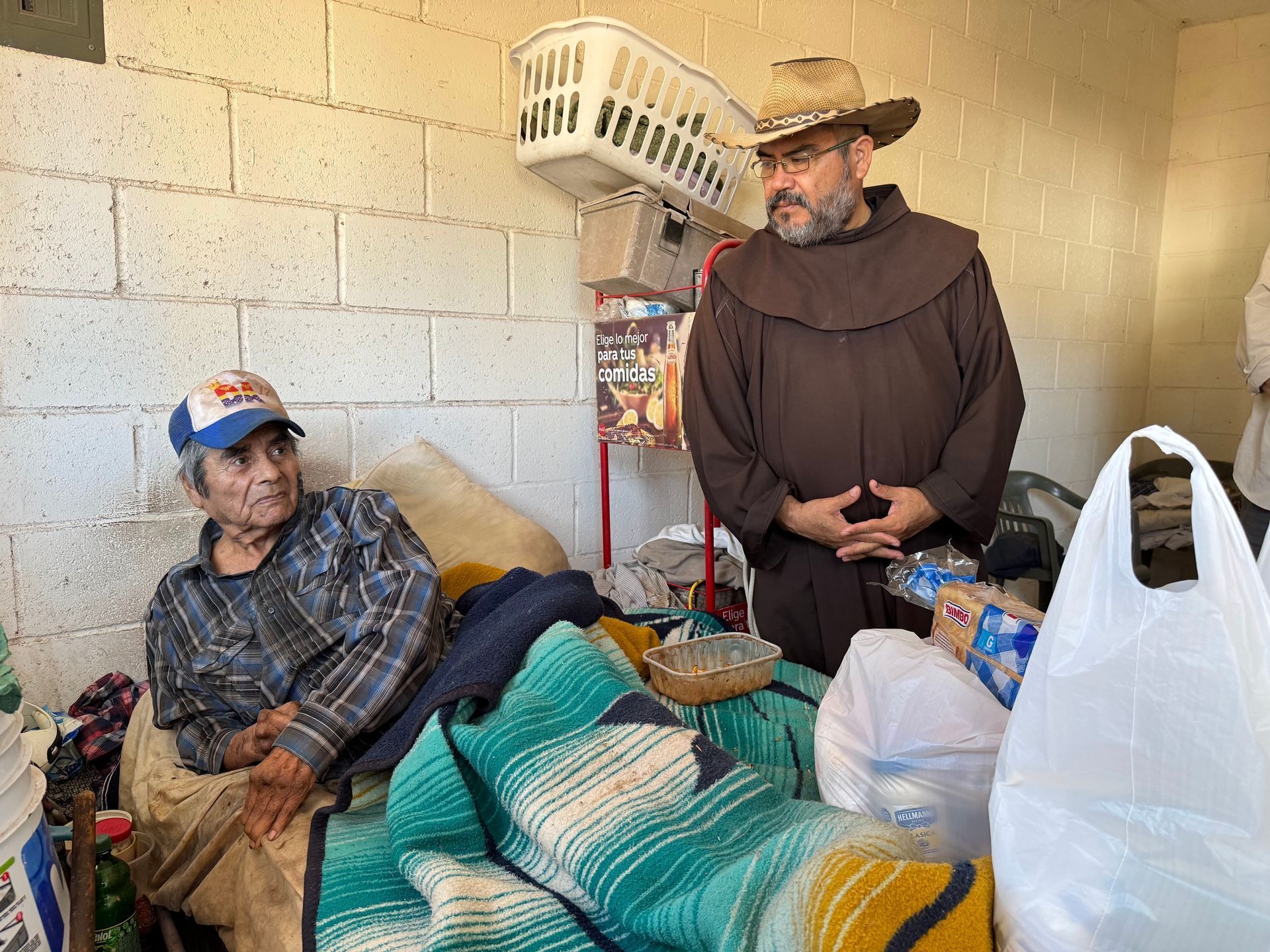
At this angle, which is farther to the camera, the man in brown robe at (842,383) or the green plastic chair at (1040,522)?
the green plastic chair at (1040,522)

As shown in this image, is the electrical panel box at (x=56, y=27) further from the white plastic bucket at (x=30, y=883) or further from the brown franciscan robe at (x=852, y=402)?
the white plastic bucket at (x=30, y=883)

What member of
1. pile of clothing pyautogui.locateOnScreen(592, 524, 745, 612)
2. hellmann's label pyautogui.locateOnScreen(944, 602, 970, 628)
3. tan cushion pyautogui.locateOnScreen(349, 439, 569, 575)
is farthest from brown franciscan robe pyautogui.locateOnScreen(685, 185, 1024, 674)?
hellmann's label pyautogui.locateOnScreen(944, 602, 970, 628)

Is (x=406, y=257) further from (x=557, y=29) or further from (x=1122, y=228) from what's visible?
(x=1122, y=228)

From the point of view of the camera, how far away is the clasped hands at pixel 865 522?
5.80ft

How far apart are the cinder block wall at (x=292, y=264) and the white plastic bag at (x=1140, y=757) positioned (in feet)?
6.24

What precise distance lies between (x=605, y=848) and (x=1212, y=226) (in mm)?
4799

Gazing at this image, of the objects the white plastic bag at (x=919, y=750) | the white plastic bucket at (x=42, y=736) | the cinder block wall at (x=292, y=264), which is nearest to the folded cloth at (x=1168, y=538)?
the cinder block wall at (x=292, y=264)

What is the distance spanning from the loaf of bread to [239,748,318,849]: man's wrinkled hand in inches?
36.8

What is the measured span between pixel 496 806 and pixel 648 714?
0.69ft

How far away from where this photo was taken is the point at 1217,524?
549mm

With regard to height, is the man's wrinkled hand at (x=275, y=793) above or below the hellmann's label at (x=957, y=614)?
below

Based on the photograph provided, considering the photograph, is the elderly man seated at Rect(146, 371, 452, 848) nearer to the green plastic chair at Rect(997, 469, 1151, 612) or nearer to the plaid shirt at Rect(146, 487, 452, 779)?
the plaid shirt at Rect(146, 487, 452, 779)

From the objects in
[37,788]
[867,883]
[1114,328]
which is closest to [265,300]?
[37,788]

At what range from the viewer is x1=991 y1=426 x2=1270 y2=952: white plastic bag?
0.52m
